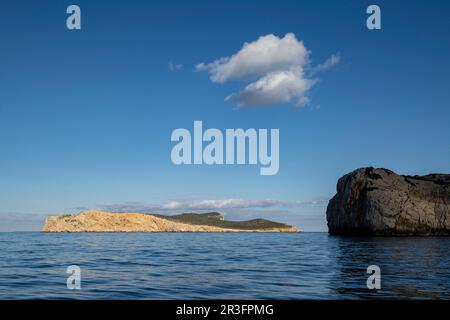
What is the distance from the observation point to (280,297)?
2009cm

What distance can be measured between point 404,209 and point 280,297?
126 m

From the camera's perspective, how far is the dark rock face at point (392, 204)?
133 metres

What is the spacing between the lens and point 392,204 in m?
134

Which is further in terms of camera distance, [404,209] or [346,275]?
[404,209]

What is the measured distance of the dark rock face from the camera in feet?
438

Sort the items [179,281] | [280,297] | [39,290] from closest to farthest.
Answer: [280,297]
[39,290]
[179,281]

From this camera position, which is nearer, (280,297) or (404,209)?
(280,297)
